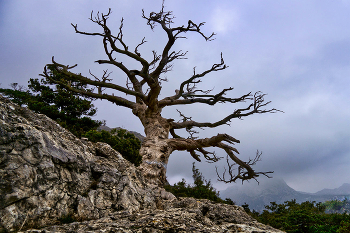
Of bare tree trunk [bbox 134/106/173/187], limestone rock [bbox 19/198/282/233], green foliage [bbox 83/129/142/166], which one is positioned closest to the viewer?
limestone rock [bbox 19/198/282/233]

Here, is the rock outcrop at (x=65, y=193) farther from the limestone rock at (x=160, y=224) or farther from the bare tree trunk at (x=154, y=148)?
the bare tree trunk at (x=154, y=148)

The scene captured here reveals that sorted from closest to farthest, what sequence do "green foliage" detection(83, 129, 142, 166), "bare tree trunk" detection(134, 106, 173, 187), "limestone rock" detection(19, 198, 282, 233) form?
"limestone rock" detection(19, 198, 282, 233), "bare tree trunk" detection(134, 106, 173, 187), "green foliage" detection(83, 129, 142, 166)

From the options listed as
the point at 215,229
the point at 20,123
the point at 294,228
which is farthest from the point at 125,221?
the point at 294,228

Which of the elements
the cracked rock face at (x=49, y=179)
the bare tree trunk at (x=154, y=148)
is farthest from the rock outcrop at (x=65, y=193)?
the bare tree trunk at (x=154, y=148)

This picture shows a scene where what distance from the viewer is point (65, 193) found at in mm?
3389

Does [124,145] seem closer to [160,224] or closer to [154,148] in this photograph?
[154,148]

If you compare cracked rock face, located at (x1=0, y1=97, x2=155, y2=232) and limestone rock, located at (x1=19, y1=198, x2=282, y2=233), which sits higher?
cracked rock face, located at (x1=0, y1=97, x2=155, y2=232)

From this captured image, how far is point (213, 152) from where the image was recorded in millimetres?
10773

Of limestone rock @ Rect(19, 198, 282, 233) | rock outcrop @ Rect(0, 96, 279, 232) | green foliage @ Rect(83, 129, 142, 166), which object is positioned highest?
green foliage @ Rect(83, 129, 142, 166)

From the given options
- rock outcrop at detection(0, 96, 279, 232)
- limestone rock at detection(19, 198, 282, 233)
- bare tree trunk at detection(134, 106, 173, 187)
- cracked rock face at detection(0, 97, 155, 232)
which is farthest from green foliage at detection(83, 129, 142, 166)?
limestone rock at detection(19, 198, 282, 233)

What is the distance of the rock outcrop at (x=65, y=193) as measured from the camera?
2689mm

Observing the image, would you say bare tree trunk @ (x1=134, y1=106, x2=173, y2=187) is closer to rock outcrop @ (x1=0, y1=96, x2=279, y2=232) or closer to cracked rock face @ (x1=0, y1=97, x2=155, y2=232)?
cracked rock face @ (x1=0, y1=97, x2=155, y2=232)

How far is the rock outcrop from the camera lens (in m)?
2.69

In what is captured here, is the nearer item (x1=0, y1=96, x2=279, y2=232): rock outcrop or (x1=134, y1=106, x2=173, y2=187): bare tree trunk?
(x1=0, y1=96, x2=279, y2=232): rock outcrop
